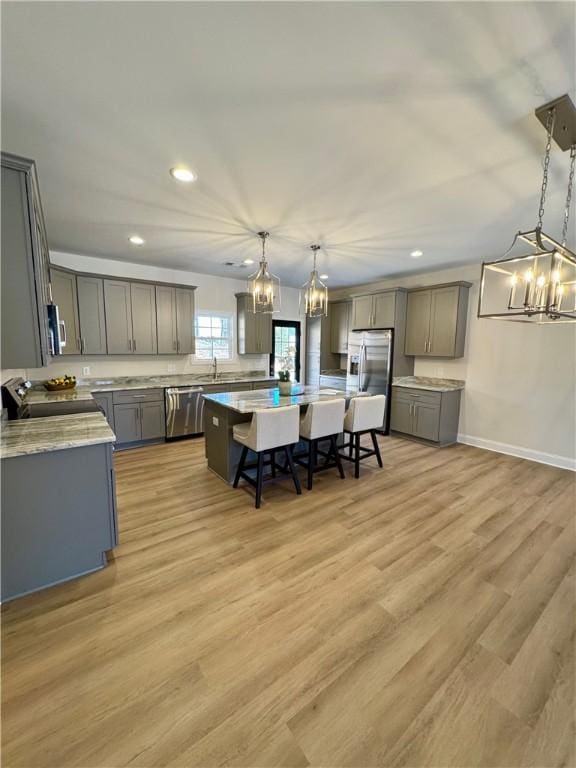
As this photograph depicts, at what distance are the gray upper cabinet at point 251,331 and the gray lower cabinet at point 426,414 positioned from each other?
257 cm

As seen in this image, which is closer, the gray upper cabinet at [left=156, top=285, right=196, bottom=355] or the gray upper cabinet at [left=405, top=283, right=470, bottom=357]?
the gray upper cabinet at [left=405, top=283, right=470, bottom=357]

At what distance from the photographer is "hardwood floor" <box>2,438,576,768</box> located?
4.03ft

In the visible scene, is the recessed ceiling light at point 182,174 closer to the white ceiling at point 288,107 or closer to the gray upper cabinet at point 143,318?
the white ceiling at point 288,107

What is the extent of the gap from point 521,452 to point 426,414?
1335 millimetres

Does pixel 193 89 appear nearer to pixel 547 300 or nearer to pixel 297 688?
pixel 547 300

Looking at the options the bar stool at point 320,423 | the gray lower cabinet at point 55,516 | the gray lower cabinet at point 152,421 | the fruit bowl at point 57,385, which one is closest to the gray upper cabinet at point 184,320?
the gray lower cabinet at point 152,421

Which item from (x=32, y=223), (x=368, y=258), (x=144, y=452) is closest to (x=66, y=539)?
(x=32, y=223)

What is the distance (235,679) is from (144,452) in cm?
350

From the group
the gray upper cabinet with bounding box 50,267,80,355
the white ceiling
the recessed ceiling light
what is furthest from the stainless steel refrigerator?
the gray upper cabinet with bounding box 50,267,80,355

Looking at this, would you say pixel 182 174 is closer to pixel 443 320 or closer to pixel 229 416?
pixel 229 416

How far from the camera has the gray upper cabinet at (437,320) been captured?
15.7 feet

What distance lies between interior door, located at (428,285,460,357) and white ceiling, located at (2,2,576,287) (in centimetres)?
175

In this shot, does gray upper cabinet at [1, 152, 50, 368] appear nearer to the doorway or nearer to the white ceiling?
the white ceiling

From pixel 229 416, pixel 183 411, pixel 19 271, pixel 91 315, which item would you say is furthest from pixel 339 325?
pixel 19 271
